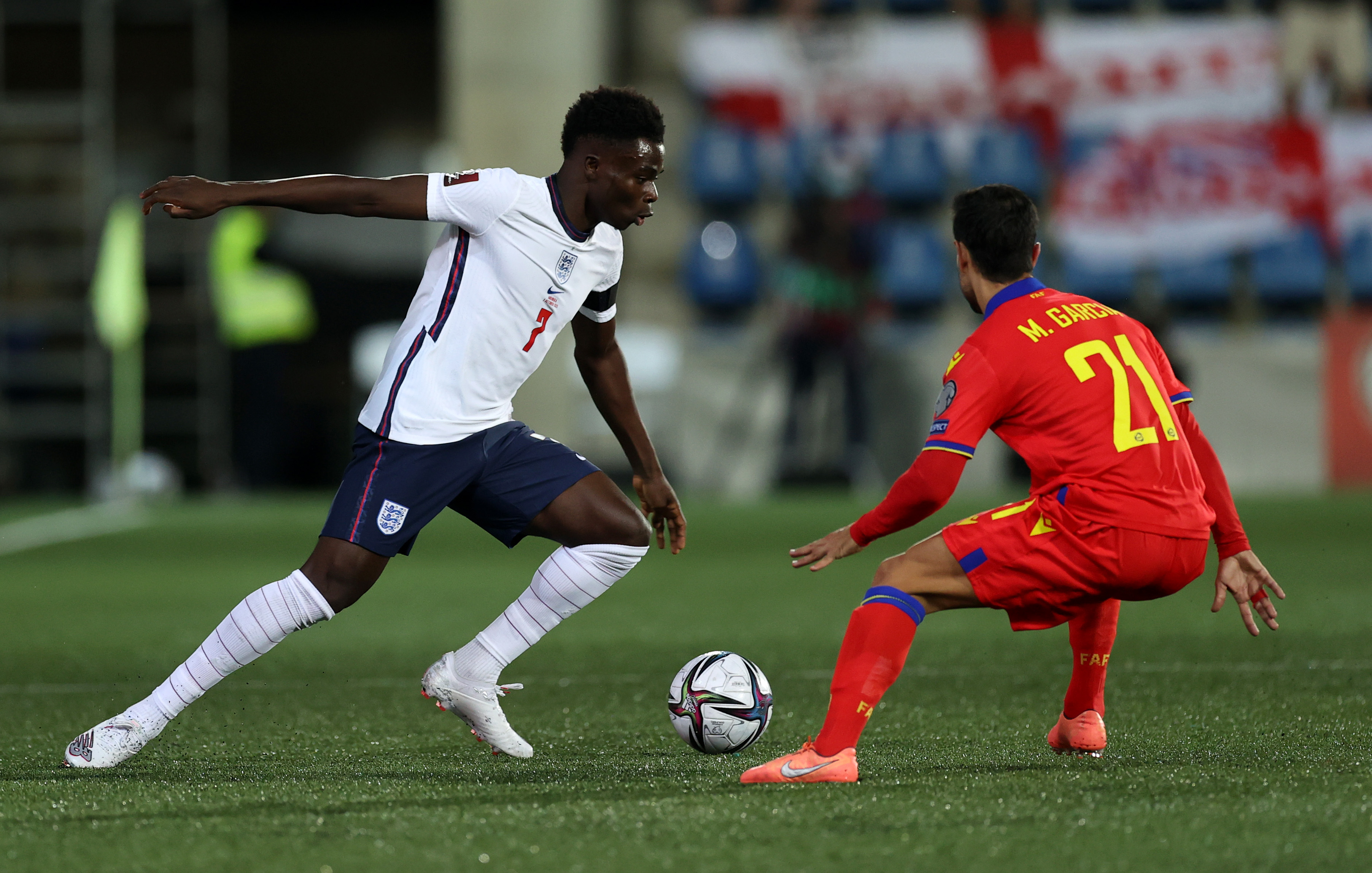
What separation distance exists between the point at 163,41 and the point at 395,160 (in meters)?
2.51

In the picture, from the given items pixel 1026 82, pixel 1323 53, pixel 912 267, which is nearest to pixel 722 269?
pixel 912 267

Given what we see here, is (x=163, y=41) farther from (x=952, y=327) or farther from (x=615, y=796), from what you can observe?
(x=615, y=796)

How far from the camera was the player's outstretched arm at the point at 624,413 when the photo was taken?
4.56 m

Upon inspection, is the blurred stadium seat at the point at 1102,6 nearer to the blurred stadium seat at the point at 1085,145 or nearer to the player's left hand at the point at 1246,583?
the blurred stadium seat at the point at 1085,145

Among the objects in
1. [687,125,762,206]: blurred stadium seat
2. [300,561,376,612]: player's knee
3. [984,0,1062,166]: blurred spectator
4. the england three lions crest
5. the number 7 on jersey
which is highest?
[984,0,1062,166]: blurred spectator

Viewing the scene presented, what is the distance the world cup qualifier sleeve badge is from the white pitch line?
24.0 feet

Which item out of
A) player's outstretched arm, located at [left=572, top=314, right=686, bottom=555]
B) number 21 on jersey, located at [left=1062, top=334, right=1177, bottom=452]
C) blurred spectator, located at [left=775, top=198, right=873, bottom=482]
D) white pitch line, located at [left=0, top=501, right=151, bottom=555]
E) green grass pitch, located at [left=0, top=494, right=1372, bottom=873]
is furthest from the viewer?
blurred spectator, located at [left=775, top=198, right=873, bottom=482]

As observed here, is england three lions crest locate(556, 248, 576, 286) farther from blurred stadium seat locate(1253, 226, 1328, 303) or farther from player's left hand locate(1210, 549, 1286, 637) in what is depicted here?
blurred stadium seat locate(1253, 226, 1328, 303)

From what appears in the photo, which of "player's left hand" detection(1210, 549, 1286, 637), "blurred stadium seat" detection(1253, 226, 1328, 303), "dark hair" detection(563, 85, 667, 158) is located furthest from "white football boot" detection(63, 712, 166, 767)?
"blurred stadium seat" detection(1253, 226, 1328, 303)

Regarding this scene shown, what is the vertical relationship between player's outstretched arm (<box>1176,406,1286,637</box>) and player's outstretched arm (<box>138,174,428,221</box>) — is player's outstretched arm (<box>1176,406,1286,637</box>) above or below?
below

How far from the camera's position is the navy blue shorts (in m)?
4.05

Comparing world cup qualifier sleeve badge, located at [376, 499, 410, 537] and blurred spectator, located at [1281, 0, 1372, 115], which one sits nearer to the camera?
world cup qualifier sleeve badge, located at [376, 499, 410, 537]

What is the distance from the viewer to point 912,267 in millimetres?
15281

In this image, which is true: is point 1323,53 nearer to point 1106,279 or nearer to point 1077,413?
point 1106,279
